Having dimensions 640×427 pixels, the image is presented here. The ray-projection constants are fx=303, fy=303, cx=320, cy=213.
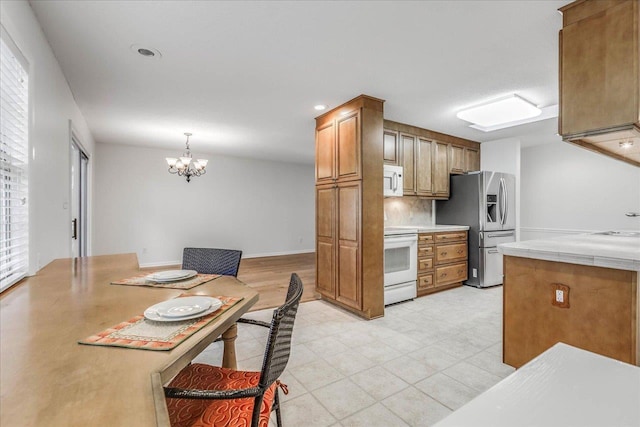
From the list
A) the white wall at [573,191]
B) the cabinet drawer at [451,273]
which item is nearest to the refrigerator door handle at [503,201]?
the cabinet drawer at [451,273]

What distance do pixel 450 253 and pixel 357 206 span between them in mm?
1925

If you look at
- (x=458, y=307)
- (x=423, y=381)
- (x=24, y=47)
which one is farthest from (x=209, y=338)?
(x=458, y=307)

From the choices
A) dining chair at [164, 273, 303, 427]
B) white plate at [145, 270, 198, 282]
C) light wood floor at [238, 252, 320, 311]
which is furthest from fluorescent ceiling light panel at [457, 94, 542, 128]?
white plate at [145, 270, 198, 282]

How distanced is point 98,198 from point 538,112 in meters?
6.91

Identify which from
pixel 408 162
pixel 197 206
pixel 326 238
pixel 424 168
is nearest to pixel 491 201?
pixel 424 168

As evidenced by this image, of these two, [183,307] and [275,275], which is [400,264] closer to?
[275,275]

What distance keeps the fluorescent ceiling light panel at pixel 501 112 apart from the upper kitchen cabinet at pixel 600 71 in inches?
58.5

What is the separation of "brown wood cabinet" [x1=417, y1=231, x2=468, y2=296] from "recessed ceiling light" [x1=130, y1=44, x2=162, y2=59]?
3.41 meters

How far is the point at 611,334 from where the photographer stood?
1686mm

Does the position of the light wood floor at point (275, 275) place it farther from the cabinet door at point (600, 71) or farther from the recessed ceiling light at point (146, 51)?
the cabinet door at point (600, 71)

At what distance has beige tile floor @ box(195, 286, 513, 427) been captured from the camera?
176 cm

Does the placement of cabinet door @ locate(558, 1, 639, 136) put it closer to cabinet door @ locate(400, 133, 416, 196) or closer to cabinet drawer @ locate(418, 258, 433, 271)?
cabinet door @ locate(400, 133, 416, 196)

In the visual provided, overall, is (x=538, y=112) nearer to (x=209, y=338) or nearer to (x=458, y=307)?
(x=458, y=307)

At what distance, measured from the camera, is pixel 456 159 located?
4844 mm
